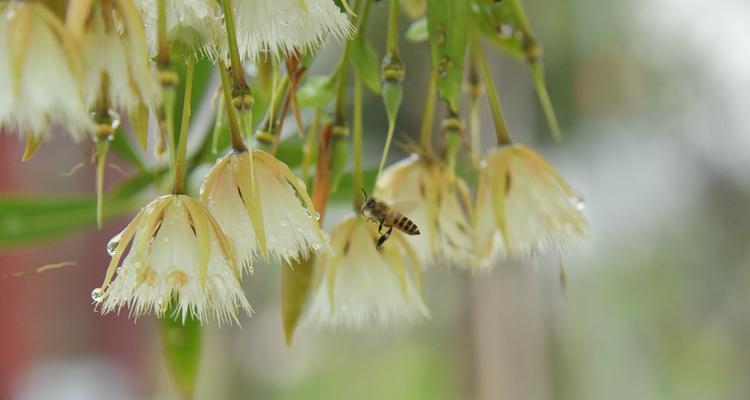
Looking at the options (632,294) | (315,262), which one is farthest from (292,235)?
(632,294)

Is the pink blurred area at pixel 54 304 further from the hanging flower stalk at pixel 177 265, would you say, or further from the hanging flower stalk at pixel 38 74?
the hanging flower stalk at pixel 38 74

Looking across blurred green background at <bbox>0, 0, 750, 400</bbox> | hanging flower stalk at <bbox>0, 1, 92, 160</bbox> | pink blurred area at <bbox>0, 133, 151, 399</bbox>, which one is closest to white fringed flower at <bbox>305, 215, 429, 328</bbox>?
hanging flower stalk at <bbox>0, 1, 92, 160</bbox>

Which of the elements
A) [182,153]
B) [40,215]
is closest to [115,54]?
[182,153]

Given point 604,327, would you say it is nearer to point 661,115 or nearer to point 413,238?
point 661,115

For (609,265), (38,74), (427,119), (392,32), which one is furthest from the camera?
(609,265)

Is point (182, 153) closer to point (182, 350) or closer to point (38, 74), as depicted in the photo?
point (38, 74)

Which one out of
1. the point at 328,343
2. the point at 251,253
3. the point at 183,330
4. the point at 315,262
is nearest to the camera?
the point at 251,253

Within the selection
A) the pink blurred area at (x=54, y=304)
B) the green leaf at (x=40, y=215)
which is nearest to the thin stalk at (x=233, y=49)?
the green leaf at (x=40, y=215)
